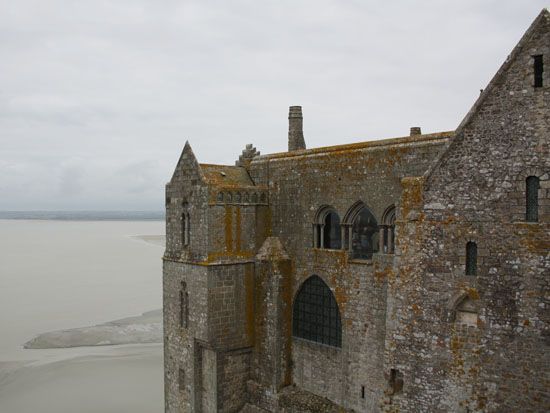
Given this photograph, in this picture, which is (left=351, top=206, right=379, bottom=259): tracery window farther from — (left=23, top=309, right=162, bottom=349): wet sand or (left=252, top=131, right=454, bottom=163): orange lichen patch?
(left=23, top=309, right=162, bottom=349): wet sand

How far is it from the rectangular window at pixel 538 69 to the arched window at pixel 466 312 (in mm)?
3138

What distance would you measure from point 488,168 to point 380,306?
249 inches

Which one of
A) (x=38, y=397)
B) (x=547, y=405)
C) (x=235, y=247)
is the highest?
(x=235, y=247)

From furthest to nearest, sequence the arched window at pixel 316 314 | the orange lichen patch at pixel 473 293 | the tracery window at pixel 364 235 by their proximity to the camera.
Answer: the arched window at pixel 316 314
the tracery window at pixel 364 235
the orange lichen patch at pixel 473 293

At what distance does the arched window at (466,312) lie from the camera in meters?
8.41

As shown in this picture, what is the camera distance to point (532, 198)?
7.93m

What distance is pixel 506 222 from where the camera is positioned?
8.07 meters

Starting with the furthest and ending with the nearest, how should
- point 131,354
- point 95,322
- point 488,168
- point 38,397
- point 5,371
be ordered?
point 95,322, point 131,354, point 5,371, point 38,397, point 488,168

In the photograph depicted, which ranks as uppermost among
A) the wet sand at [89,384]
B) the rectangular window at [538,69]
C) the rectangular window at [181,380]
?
the rectangular window at [538,69]

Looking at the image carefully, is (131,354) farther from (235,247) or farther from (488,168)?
(488,168)

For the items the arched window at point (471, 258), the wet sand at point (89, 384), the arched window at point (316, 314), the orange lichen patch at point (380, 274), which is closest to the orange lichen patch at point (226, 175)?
the arched window at point (316, 314)

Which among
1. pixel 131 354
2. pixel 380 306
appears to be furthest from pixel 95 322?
pixel 380 306

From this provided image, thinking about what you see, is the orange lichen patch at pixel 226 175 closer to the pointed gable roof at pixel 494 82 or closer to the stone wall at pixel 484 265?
the stone wall at pixel 484 265

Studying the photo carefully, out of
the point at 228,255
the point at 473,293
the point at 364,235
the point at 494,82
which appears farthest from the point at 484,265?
the point at 228,255
